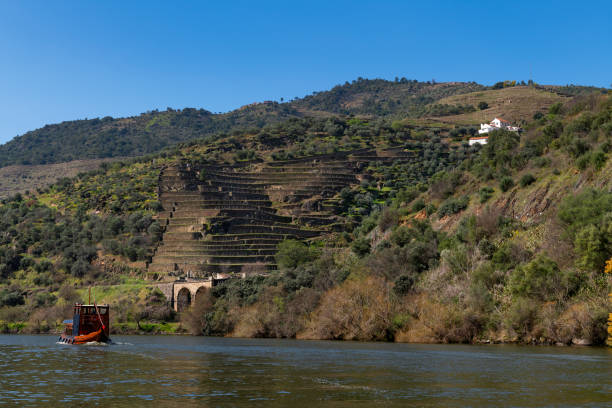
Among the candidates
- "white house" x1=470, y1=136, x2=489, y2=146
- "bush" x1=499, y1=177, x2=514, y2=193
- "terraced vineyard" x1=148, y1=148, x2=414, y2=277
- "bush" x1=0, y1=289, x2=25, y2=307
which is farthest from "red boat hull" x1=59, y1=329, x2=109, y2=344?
"white house" x1=470, y1=136, x2=489, y2=146

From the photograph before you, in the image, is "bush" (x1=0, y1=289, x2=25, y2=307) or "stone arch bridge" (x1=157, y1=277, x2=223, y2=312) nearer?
"stone arch bridge" (x1=157, y1=277, x2=223, y2=312)

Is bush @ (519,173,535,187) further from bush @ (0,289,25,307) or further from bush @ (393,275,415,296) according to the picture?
bush @ (0,289,25,307)

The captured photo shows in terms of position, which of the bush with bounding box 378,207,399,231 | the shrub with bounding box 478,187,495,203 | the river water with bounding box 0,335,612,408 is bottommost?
the river water with bounding box 0,335,612,408

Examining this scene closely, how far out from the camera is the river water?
82.6 ft

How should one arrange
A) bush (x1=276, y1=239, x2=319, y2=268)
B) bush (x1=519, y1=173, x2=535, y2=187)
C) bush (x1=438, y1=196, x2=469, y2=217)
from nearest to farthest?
1. bush (x1=519, y1=173, x2=535, y2=187)
2. bush (x1=438, y1=196, x2=469, y2=217)
3. bush (x1=276, y1=239, x2=319, y2=268)

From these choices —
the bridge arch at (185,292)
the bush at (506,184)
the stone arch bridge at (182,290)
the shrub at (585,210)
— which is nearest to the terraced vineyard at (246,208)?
the stone arch bridge at (182,290)

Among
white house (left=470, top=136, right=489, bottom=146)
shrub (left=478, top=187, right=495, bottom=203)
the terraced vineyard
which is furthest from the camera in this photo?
white house (left=470, top=136, right=489, bottom=146)

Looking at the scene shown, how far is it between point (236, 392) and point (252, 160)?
105 meters

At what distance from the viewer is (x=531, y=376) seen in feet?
101

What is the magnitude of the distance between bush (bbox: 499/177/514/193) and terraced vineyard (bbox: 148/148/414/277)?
114 feet

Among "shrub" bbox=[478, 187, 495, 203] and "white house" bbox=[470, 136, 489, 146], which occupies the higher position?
"white house" bbox=[470, 136, 489, 146]

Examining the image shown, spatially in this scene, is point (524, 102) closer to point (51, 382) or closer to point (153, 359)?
point (153, 359)

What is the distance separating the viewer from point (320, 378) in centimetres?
3134

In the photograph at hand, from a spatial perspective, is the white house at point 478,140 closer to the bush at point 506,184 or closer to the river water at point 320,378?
the bush at point 506,184
